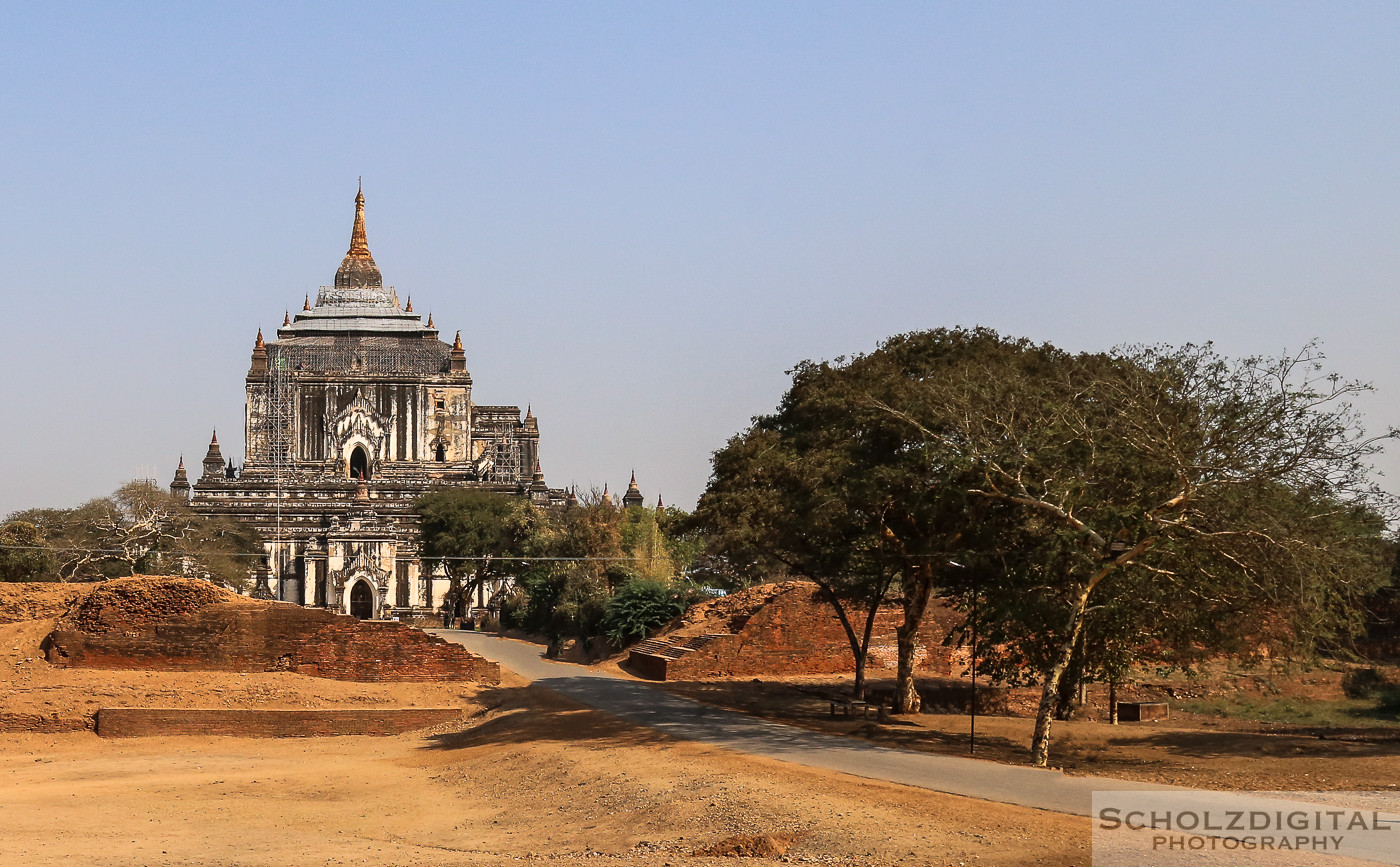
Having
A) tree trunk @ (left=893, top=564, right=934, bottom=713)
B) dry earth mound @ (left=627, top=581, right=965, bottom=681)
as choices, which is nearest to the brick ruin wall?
dry earth mound @ (left=627, top=581, right=965, bottom=681)

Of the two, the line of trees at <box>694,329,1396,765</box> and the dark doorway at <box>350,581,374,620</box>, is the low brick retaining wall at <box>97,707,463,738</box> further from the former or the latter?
the dark doorway at <box>350,581,374,620</box>

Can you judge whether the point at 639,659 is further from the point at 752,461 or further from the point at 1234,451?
the point at 1234,451

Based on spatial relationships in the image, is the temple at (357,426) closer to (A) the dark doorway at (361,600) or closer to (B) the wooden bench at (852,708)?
(A) the dark doorway at (361,600)

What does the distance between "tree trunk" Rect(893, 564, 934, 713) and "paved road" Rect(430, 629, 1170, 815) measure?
239cm

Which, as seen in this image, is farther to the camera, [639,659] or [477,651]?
[477,651]

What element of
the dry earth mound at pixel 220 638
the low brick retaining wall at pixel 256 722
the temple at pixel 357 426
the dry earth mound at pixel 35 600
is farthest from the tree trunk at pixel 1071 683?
the temple at pixel 357 426

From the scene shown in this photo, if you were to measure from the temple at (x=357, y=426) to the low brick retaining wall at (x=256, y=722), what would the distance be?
133 ft

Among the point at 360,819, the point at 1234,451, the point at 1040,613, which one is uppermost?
the point at 1234,451

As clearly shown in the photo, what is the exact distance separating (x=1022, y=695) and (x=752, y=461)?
7.52 metres

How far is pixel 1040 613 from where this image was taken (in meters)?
20.0

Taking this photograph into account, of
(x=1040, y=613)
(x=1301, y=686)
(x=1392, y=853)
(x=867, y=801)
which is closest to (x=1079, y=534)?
(x=1040, y=613)

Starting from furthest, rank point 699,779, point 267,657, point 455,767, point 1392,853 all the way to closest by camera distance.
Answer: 1. point 267,657
2. point 455,767
3. point 699,779
4. point 1392,853

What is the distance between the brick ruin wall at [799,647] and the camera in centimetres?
3056

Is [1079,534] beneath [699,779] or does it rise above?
above
